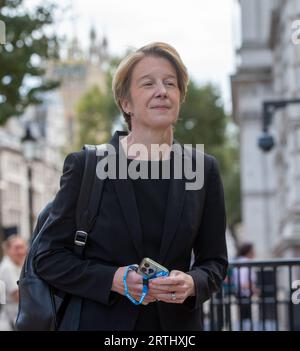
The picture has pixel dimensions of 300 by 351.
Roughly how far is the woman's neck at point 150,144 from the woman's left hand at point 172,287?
48cm

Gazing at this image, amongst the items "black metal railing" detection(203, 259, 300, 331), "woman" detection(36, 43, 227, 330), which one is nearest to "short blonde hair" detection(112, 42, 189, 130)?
"woman" detection(36, 43, 227, 330)

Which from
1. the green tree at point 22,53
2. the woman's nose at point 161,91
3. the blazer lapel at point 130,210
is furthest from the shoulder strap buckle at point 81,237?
the green tree at point 22,53

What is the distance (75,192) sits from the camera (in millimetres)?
3678

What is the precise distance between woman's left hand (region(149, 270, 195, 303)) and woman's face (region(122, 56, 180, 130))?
0.58m

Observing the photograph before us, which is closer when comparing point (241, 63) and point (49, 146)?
point (241, 63)

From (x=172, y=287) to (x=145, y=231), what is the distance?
0.26 meters

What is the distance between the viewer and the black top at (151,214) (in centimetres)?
358

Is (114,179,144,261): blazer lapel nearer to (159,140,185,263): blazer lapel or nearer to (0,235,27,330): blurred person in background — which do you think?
(159,140,185,263): blazer lapel

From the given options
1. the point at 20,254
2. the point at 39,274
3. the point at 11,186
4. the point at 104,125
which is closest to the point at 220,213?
the point at 39,274

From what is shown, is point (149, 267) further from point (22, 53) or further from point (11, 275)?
point (22, 53)

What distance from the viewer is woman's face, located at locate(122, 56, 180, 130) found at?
374cm

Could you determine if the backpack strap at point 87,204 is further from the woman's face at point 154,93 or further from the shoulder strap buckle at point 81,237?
the woman's face at point 154,93

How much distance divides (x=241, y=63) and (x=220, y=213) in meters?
31.3

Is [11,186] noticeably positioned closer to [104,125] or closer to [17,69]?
[104,125]
